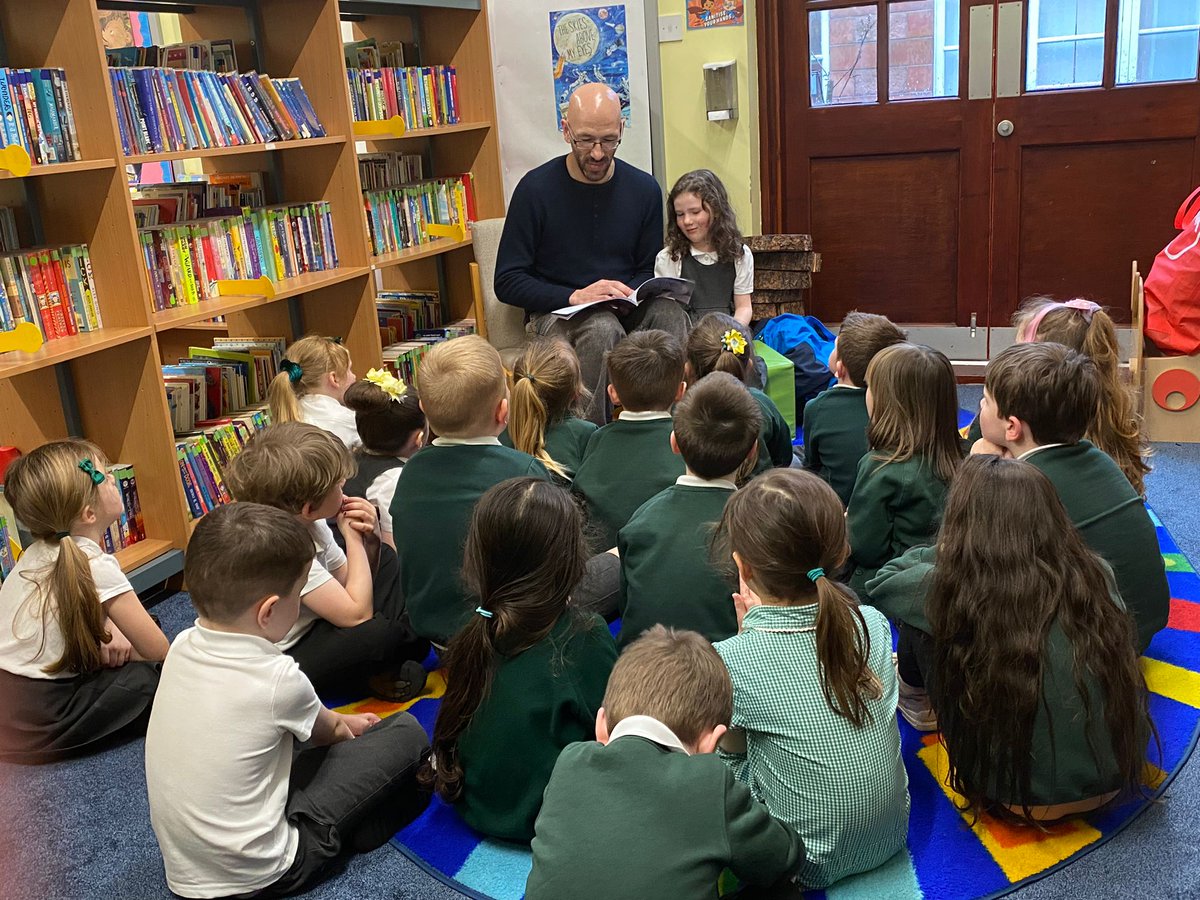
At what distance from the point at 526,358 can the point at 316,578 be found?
3.03ft

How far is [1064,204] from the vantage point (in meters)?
4.44

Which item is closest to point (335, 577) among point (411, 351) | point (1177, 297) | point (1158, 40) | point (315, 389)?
point (315, 389)

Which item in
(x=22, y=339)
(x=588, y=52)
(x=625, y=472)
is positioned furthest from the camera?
(x=588, y=52)

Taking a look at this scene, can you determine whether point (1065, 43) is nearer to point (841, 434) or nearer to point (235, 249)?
point (841, 434)

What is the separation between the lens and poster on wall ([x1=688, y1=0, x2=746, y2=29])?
14.6 ft

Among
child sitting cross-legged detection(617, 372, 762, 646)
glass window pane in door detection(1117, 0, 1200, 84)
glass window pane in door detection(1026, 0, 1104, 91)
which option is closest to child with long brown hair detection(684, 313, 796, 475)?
child sitting cross-legged detection(617, 372, 762, 646)

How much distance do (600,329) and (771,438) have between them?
3.36 ft

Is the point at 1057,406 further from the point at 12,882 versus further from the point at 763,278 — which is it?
the point at 763,278

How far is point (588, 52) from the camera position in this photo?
465 centimetres

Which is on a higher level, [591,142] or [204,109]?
[204,109]

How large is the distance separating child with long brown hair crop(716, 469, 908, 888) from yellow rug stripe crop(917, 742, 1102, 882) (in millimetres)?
251

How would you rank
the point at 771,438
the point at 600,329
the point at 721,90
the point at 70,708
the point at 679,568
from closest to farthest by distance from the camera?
the point at 679,568
the point at 70,708
the point at 771,438
the point at 600,329
the point at 721,90

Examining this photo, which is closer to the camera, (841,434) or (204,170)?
(841,434)

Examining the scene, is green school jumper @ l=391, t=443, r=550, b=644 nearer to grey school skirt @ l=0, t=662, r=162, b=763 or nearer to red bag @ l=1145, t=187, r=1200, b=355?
grey school skirt @ l=0, t=662, r=162, b=763
